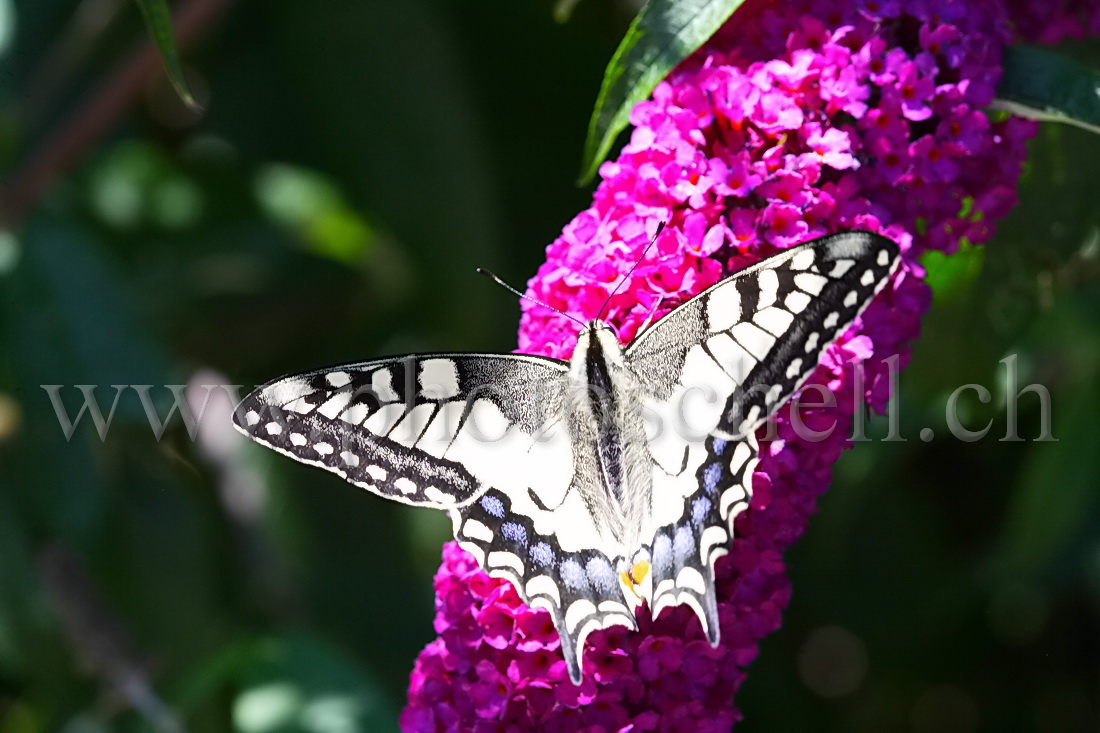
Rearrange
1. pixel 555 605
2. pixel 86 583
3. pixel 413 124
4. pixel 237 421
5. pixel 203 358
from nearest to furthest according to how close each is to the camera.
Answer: pixel 555 605, pixel 237 421, pixel 86 583, pixel 413 124, pixel 203 358

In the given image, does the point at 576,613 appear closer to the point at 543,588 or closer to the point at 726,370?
the point at 543,588

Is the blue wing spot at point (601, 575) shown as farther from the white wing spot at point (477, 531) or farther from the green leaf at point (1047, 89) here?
the green leaf at point (1047, 89)

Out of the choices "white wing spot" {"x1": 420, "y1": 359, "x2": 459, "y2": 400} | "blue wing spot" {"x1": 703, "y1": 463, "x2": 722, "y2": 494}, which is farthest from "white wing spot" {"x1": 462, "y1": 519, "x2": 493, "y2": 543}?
"blue wing spot" {"x1": 703, "y1": 463, "x2": 722, "y2": 494}

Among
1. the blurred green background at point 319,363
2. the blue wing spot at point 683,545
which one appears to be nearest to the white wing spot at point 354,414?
the blue wing spot at point 683,545

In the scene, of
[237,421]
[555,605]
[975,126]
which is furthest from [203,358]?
[975,126]

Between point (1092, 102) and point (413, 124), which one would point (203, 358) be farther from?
point (1092, 102)

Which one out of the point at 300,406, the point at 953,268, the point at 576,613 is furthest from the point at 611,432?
the point at 953,268

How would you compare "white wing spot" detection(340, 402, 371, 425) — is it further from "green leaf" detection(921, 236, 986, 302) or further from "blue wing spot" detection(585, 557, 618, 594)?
"green leaf" detection(921, 236, 986, 302)

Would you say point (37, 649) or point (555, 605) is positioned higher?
point (555, 605)
